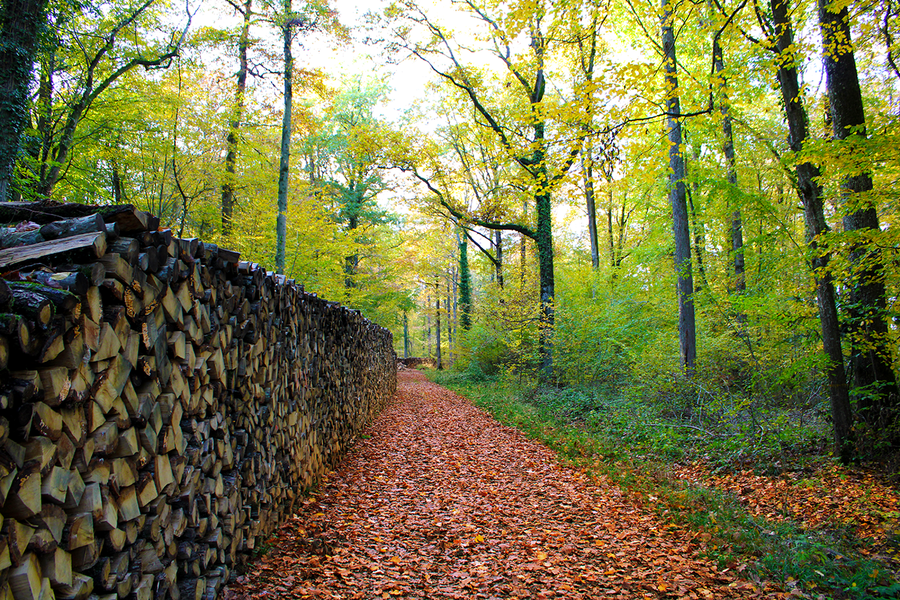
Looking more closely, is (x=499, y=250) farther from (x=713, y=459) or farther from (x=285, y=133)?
(x=713, y=459)

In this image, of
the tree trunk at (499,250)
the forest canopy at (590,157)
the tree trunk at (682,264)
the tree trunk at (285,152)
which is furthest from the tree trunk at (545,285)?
the tree trunk at (499,250)

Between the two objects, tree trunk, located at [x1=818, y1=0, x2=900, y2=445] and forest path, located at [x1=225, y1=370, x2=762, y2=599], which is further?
tree trunk, located at [x1=818, y1=0, x2=900, y2=445]

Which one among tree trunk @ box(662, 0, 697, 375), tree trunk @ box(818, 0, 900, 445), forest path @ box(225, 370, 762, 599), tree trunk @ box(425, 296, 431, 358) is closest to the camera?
forest path @ box(225, 370, 762, 599)

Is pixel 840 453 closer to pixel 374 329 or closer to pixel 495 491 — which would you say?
pixel 495 491

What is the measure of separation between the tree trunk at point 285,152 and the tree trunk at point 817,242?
966cm

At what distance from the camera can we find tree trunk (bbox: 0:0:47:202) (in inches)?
238

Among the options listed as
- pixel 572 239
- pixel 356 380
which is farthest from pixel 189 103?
pixel 572 239

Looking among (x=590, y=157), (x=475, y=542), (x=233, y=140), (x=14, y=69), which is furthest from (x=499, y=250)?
(x=475, y=542)

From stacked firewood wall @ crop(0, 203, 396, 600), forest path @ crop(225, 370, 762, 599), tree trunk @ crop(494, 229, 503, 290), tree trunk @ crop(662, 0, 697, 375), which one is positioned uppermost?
tree trunk @ crop(494, 229, 503, 290)

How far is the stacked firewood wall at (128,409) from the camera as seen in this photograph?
1.37m

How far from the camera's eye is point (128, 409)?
1925mm

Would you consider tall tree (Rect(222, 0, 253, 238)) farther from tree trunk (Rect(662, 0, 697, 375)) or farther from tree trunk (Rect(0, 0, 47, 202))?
tree trunk (Rect(662, 0, 697, 375))

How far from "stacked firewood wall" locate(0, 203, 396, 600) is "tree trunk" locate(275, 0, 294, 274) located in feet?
23.9

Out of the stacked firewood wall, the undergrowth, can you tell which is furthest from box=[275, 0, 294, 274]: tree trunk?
the stacked firewood wall
